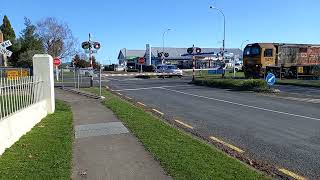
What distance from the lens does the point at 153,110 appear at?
1650 cm

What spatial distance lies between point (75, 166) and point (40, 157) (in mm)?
938

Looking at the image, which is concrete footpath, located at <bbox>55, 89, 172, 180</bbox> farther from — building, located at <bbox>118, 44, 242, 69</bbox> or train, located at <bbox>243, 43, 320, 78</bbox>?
building, located at <bbox>118, 44, 242, 69</bbox>

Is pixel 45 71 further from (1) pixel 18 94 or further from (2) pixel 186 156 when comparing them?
(2) pixel 186 156

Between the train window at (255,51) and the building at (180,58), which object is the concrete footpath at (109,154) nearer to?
the train window at (255,51)

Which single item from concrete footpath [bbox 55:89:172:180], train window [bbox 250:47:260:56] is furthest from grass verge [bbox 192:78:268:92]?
concrete footpath [bbox 55:89:172:180]

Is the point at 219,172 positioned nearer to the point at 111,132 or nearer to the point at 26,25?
the point at 111,132

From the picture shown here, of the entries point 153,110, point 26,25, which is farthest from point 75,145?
point 26,25

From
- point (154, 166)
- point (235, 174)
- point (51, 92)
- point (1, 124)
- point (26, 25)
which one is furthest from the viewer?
point (26, 25)

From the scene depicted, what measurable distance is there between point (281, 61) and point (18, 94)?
34798 millimetres

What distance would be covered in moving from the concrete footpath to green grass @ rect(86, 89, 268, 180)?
21 cm

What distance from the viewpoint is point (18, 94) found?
35.9 feet

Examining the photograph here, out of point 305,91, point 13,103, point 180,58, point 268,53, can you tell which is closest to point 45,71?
point 13,103

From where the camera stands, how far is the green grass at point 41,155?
680cm

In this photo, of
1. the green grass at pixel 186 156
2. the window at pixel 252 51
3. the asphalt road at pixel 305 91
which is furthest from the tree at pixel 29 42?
the green grass at pixel 186 156
